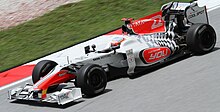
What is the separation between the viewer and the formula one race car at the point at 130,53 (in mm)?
8719

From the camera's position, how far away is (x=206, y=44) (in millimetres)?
10219

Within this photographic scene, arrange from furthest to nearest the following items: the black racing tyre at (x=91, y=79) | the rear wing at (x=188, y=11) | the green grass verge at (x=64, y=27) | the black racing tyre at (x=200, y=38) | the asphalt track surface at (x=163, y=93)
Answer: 1. the green grass verge at (x=64, y=27)
2. the rear wing at (x=188, y=11)
3. the black racing tyre at (x=200, y=38)
4. the black racing tyre at (x=91, y=79)
5. the asphalt track surface at (x=163, y=93)

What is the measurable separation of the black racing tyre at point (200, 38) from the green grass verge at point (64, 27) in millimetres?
4533

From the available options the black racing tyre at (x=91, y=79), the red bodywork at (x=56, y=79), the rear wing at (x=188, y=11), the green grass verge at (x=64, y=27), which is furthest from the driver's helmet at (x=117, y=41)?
the green grass verge at (x=64, y=27)

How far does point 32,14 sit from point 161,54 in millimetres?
8278

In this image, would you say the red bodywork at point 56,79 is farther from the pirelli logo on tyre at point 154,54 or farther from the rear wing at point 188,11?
the rear wing at point 188,11

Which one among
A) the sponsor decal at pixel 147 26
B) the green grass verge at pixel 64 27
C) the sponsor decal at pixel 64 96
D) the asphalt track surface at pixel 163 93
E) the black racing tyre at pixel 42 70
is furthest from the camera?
the green grass verge at pixel 64 27

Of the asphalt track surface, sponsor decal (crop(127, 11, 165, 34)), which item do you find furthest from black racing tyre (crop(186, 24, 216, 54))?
sponsor decal (crop(127, 11, 165, 34))

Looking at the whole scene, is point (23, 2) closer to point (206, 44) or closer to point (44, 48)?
point (44, 48)

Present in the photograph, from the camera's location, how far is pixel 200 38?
32.8ft

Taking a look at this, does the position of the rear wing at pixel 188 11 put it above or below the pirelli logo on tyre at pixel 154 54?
above

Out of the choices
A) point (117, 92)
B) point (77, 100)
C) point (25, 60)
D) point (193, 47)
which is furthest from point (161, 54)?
point (25, 60)

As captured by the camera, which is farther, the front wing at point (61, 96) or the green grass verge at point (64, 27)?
the green grass verge at point (64, 27)

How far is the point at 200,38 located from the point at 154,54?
96 centimetres
